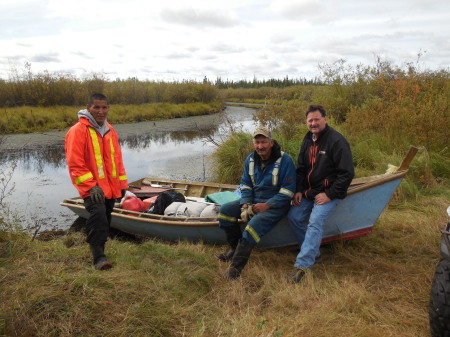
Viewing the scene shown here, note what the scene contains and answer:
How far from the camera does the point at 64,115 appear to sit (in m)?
17.7

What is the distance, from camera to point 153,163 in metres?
11.2

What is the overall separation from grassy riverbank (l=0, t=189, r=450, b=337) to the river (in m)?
2.05

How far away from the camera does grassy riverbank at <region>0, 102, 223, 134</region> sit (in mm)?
15969

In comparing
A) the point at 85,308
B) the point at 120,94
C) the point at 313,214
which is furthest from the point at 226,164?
the point at 120,94

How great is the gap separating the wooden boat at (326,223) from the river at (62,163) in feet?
4.06

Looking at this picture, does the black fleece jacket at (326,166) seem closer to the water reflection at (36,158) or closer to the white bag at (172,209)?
the white bag at (172,209)

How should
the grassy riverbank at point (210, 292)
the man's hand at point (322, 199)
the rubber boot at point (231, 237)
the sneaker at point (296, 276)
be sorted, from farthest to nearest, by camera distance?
the rubber boot at point (231, 237) → the man's hand at point (322, 199) → the sneaker at point (296, 276) → the grassy riverbank at point (210, 292)

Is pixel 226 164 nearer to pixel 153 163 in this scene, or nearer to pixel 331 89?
pixel 153 163

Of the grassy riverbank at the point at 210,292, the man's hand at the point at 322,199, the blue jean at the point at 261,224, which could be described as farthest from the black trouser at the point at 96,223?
the man's hand at the point at 322,199

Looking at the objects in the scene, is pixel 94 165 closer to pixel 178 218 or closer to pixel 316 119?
pixel 178 218

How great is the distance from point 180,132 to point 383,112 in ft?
35.6

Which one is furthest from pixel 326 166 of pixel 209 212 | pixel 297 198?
pixel 209 212

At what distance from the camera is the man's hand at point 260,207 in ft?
12.4

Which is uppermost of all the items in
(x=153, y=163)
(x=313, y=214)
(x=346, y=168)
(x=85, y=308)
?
(x=346, y=168)
